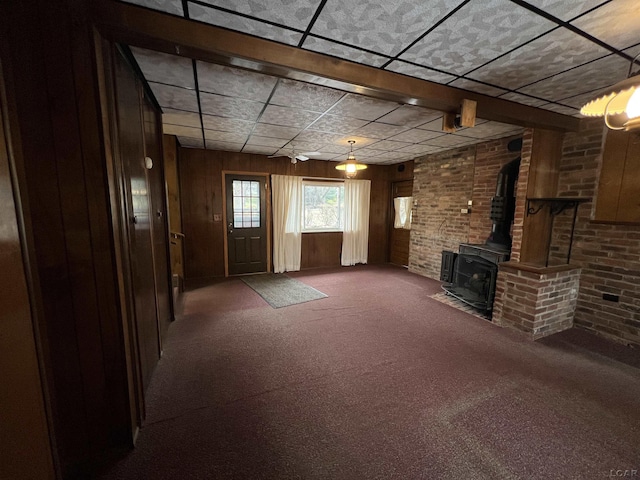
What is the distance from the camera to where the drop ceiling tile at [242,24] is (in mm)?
1383

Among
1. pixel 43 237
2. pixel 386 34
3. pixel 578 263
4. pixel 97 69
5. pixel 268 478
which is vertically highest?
pixel 386 34

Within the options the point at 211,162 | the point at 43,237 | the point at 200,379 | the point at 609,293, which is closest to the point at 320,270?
the point at 211,162

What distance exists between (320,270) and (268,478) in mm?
4468

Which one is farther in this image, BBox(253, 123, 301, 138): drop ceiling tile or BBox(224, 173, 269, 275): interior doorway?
BBox(224, 173, 269, 275): interior doorway

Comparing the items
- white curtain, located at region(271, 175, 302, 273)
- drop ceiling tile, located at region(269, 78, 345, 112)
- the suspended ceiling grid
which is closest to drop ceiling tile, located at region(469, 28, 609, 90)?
the suspended ceiling grid

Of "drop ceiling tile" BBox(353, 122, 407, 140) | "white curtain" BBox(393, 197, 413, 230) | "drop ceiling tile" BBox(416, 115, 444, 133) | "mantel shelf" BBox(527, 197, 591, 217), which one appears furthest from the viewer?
"white curtain" BBox(393, 197, 413, 230)

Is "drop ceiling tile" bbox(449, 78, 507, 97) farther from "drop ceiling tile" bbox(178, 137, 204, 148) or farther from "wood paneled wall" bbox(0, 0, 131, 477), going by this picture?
"drop ceiling tile" bbox(178, 137, 204, 148)

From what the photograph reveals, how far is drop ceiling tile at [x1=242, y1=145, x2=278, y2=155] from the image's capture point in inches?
178

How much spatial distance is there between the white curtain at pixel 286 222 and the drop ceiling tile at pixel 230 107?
2.30 m

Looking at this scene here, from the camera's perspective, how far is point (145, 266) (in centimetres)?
202

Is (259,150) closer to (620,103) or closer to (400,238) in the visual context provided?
(400,238)

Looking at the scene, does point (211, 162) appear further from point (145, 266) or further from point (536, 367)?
point (536, 367)

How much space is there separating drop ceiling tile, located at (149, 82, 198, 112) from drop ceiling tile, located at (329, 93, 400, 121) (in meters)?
1.41

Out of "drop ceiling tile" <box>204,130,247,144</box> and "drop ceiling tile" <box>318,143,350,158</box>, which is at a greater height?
"drop ceiling tile" <box>204,130,247,144</box>
